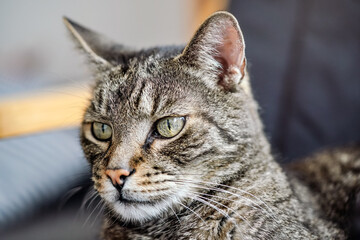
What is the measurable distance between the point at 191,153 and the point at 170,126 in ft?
0.28

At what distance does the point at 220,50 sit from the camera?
42.7 inches

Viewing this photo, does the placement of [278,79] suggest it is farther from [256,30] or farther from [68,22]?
[68,22]

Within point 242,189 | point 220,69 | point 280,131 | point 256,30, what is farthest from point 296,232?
point 256,30

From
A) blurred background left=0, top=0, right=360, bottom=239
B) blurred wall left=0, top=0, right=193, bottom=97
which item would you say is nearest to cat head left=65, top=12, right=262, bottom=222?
blurred background left=0, top=0, right=360, bottom=239

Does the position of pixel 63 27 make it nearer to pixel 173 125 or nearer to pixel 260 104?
pixel 260 104

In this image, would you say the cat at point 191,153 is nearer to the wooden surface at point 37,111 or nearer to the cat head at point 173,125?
the cat head at point 173,125

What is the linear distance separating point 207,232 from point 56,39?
292cm

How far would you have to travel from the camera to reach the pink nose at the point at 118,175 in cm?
97

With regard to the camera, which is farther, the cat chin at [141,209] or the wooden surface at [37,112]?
the wooden surface at [37,112]

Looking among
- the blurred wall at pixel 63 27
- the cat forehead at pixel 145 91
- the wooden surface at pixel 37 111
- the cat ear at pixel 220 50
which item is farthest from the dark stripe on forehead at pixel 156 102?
the blurred wall at pixel 63 27

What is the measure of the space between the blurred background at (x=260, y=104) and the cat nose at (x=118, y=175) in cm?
35

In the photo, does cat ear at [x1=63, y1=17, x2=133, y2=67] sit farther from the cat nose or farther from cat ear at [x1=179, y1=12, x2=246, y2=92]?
the cat nose

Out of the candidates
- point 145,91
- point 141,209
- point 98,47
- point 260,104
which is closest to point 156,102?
point 145,91

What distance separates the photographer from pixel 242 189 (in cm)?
107
